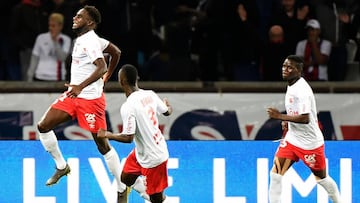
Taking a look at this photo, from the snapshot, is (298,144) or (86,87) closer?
(86,87)

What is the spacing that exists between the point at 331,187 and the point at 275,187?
2.01 ft

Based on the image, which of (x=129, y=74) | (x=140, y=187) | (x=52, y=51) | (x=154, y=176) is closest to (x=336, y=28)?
(x=52, y=51)

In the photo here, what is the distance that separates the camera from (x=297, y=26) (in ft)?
61.2

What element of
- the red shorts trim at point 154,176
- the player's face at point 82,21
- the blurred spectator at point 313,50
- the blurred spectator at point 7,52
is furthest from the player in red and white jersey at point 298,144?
the blurred spectator at point 7,52

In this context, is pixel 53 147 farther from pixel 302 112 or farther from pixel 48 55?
pixel 48 55

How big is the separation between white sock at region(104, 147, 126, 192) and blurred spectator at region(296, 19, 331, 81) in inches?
183

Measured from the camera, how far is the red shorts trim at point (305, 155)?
48.9 ft

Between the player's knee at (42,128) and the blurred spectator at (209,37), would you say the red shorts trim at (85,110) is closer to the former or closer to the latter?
the player's knee at (42,128)

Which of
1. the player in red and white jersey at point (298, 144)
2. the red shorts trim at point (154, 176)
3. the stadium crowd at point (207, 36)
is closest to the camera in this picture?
the red shorts trim at point (154, 176)

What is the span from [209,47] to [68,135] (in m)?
2.18

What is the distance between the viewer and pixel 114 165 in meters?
14.6

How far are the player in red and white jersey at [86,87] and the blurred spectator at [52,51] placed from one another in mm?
3885

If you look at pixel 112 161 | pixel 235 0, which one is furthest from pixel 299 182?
pixel 235 0

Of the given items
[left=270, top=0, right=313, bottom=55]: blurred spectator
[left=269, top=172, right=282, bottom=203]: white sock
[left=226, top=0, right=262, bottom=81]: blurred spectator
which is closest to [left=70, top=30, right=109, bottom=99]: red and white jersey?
[left=269, top=172, right=282, bottom=203]: white sock
